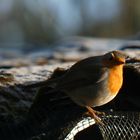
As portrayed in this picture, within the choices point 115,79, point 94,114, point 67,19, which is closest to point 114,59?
point 115,79

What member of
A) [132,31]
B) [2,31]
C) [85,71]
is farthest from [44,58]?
[2,31]

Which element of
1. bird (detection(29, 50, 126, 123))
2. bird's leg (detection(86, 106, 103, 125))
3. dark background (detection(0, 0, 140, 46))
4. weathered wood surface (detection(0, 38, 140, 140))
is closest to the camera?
weathered wood surface (detection(0, 38, 140, 140))

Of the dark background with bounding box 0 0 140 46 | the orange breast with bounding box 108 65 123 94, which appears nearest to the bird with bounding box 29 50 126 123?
the orange breast with bounding box 108 65 123 94

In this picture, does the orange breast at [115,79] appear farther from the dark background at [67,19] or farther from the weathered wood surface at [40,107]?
the dark background at [67,19]

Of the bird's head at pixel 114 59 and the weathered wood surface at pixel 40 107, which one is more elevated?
the bird's head at pixel 114 59

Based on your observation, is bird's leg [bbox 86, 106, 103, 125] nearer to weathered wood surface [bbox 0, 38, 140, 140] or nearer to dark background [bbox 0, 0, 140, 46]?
weathered wood surface [bbox 0, 38, 140, 140]

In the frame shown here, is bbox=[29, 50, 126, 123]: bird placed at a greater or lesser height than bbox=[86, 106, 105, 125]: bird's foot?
greater

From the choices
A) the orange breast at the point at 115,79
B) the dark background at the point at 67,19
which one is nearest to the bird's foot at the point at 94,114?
the orange breast at the point at 115,79

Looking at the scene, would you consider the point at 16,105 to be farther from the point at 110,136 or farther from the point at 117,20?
the point at 117,20
